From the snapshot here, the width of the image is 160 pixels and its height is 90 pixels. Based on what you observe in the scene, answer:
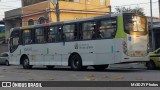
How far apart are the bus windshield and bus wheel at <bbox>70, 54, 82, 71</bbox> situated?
13.1ft

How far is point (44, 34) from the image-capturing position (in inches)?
986

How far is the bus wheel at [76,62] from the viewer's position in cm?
2242

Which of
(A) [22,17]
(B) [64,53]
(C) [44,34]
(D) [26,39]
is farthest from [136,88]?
(A) [22,17]

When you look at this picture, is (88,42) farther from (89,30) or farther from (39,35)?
(39,35)

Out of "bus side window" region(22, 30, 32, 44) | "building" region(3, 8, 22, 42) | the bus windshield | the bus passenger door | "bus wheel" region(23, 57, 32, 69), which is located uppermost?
"building" region(3, 8, 22, 42)

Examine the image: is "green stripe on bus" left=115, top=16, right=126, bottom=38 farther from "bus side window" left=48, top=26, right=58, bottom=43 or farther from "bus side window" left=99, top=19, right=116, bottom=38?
"bus side window" left=48, top=26, right=58, bottom=43

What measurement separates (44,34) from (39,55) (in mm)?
1732

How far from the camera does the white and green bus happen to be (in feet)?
66.0

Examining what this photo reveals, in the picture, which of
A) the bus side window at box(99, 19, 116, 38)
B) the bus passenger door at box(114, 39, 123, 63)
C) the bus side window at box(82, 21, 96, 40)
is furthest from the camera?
the bus side window at box(82, 21, 96, 40)

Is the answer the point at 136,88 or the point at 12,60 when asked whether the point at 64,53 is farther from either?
the point at 136,88

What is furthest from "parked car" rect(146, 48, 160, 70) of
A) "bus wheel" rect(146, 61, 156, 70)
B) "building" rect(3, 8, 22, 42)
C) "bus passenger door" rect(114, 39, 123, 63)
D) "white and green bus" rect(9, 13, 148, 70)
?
"building" rect(3, 8, 22, 42)

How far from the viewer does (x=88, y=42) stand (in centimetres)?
2178

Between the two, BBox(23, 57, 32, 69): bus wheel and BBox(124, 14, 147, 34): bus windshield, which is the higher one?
BBox(124, 14, 147, 34): bus windshield

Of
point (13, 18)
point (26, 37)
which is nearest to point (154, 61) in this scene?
point (26, 37)
